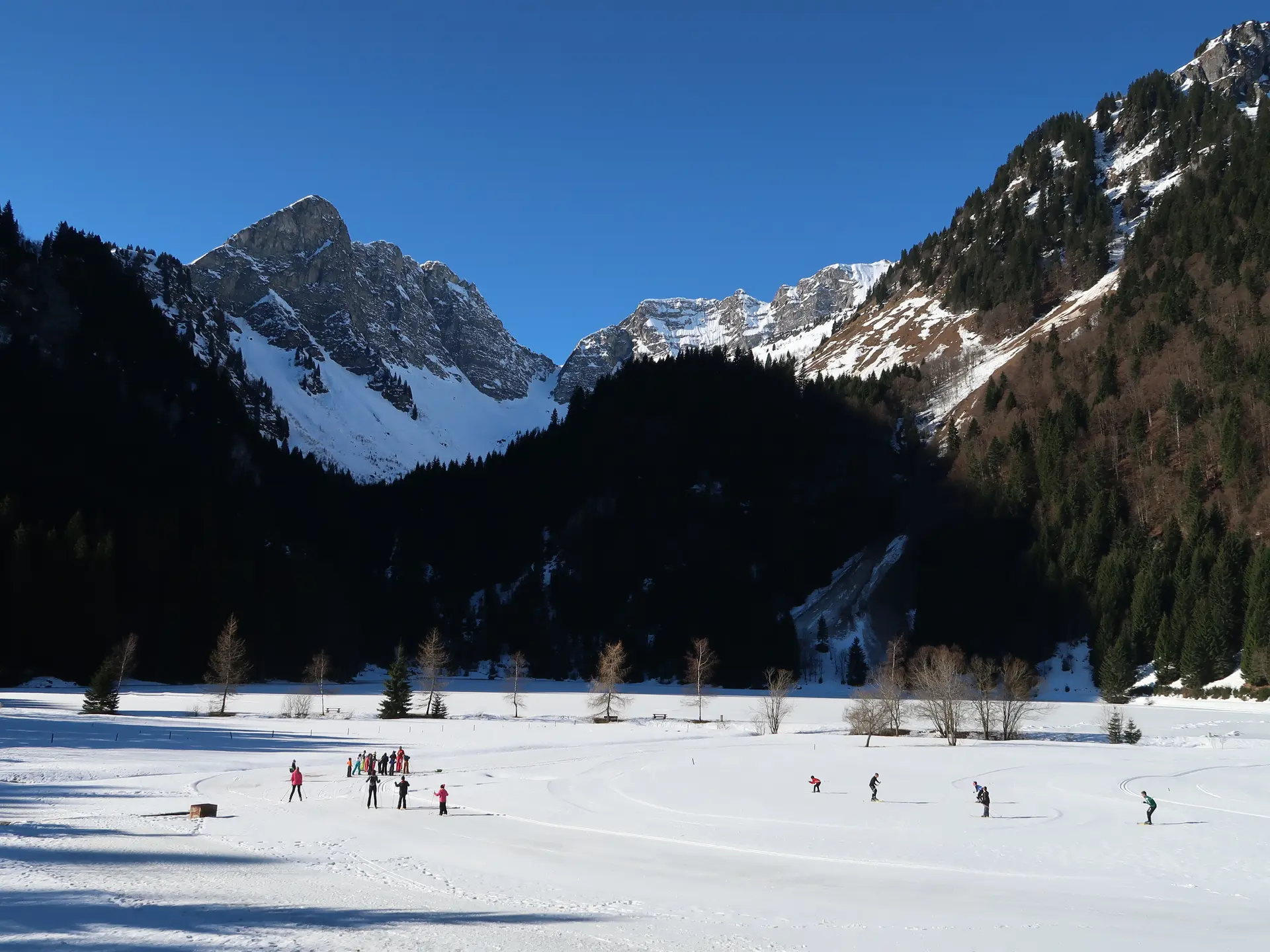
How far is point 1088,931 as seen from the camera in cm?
2102

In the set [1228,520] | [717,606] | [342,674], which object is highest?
[1228,520]

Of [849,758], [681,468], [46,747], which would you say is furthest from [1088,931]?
[681,468]

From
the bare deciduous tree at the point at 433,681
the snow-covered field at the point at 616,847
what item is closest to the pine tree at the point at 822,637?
the bare deciduous tree at the point at 433,681

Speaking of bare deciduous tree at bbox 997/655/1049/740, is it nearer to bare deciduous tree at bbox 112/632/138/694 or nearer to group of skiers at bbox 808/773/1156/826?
group of skiers at bbox 808/773/1156/826

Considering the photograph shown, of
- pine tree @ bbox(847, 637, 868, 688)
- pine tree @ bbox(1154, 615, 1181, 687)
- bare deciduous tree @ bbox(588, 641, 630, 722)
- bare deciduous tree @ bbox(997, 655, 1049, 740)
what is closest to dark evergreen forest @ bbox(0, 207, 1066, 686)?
pine tree @ bbox(847, 637, 868, 688)

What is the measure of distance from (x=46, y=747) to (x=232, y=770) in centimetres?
1095

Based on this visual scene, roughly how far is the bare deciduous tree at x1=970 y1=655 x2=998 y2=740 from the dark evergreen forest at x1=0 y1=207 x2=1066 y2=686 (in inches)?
653

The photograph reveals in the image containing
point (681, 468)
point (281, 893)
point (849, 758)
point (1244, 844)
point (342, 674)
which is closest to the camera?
point (281, 893)

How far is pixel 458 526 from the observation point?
188500 mm

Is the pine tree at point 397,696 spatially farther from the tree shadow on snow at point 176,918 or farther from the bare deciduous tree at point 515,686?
the tree shadow on snow at point 176,918

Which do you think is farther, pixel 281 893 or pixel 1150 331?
pixel 1150 331

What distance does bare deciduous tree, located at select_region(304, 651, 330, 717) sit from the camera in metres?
95.9

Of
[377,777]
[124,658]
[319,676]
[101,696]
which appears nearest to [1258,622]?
[377,777]

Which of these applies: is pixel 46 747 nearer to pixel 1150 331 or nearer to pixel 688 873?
pixel 688 873
